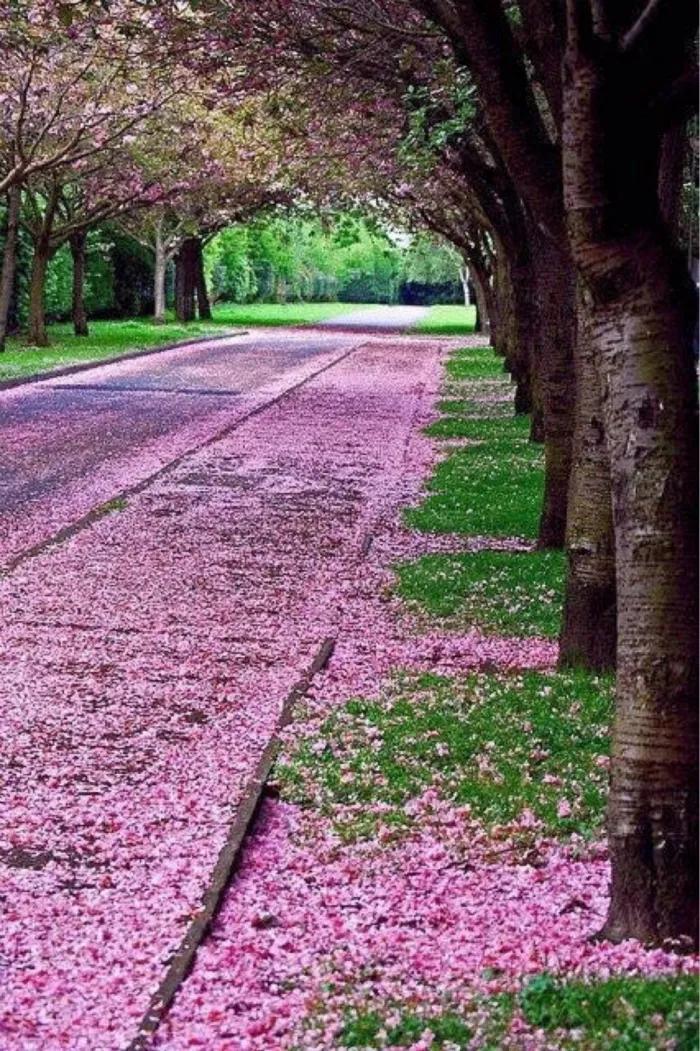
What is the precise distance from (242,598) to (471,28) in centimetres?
476

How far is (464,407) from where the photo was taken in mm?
28047

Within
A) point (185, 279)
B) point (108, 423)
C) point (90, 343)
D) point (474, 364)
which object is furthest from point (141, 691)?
point (185, 279)

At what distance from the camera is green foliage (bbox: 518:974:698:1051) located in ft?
13.7

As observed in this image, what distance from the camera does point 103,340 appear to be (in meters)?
47.2

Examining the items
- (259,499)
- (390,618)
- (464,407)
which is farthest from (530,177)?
(464,407)

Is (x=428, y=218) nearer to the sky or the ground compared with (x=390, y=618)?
nearer to the sky

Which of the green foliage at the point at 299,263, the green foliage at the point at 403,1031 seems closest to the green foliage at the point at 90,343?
the green foliage at the point at 299,263

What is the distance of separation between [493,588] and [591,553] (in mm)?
2700

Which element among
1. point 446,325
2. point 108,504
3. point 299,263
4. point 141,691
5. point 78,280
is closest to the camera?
point 141,691

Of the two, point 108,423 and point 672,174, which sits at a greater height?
point 672,174

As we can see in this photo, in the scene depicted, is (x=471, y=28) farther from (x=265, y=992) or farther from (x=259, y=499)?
(x=259, y=499)

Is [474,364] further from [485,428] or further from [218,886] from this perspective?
[218,886]

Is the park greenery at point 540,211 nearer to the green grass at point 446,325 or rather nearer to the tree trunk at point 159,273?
the tree trunk at point 159,273

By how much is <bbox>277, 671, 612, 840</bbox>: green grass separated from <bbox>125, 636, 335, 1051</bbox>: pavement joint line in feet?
0.44
